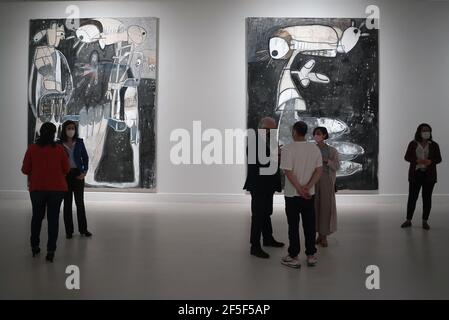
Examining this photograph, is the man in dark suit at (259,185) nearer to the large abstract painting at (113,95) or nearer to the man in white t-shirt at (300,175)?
the man in white t-shirt at (300,175)

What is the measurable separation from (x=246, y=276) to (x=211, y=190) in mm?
6444

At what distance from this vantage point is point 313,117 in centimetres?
1116

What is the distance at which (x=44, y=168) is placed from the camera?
5441 millimetres

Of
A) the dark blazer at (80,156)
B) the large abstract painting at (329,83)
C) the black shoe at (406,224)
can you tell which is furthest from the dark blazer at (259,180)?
the large abstract painting at (329,83)

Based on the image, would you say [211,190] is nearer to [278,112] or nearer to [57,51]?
[278,112]

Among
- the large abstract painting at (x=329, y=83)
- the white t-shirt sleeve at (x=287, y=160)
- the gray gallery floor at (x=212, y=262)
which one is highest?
the large abstract painting at (x=329, y=83)

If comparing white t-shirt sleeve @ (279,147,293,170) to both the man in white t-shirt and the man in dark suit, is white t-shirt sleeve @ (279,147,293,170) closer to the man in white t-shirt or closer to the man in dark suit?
the man in white t-shirt

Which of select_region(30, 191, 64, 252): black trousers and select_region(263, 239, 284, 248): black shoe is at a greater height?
select_region(30, 191, 64, 252): black trousers

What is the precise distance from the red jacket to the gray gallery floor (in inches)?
35.4

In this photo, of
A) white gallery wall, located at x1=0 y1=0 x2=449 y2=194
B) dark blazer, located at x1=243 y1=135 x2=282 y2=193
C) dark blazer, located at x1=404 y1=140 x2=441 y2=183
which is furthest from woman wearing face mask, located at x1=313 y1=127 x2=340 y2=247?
white gallery wall, located at x1=0 y1=0 x2=449 y2=194

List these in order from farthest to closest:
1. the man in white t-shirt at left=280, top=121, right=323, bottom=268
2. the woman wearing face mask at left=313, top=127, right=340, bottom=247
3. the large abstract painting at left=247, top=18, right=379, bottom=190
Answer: the large abstract painting at left=247, top=18, right=379, bottom=190, the woman wearing face mask at left=313, top=127, right=340, bottom=247, the man in white t-shirt at left=280, top=121, right=323, bottom=268

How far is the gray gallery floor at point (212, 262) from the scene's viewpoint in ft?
14.9

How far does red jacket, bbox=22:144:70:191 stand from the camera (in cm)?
544

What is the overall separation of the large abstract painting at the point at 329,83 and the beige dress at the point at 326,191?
491cm
